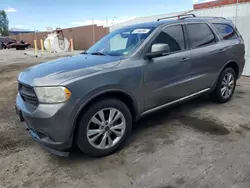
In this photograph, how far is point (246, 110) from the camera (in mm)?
4508

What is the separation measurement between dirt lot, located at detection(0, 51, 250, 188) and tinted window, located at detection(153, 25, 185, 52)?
1.28m

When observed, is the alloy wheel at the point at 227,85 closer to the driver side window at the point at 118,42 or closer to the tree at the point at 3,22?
the driver side window at the point at 118,42

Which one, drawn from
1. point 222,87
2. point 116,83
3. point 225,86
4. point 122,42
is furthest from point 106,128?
point 225,86

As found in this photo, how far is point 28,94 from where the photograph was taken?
9.40 ft

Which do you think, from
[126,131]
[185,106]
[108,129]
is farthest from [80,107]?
[185,106]

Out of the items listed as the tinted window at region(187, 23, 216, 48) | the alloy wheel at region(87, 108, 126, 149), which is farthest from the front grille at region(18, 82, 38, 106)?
the tinted window at region(187, 23, 216, 48)

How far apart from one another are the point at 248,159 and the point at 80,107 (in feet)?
6.89

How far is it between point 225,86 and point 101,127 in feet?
10.1

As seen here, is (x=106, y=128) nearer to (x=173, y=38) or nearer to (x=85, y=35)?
(x=173, y=38)

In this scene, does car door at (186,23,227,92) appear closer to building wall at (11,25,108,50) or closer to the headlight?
the headlight

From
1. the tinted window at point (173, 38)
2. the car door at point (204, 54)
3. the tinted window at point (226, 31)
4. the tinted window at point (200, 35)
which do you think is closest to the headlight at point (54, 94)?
the tinted window at point (173, 38)

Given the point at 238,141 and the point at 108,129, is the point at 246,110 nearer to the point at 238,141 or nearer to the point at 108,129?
the point at 238,141

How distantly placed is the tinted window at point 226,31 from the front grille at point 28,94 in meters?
3.62

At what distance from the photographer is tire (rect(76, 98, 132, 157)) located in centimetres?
278
